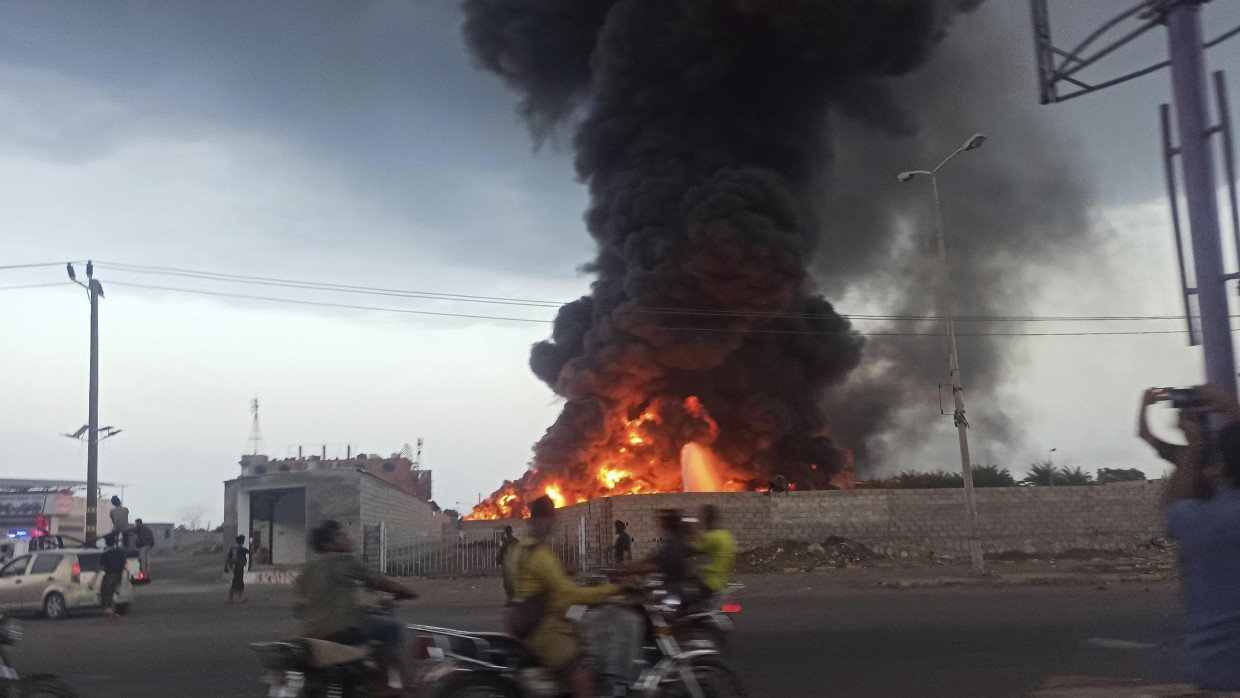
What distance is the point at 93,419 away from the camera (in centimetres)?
2380

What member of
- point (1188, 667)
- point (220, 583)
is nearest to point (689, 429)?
point (220, 583)

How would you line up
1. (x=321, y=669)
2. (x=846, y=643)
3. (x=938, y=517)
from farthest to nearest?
(x=938, y=517) < (x=846, y=643) < (x=321, y=669)

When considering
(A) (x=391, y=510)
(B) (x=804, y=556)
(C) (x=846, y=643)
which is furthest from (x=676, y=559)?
(A) (x=391, y=510)

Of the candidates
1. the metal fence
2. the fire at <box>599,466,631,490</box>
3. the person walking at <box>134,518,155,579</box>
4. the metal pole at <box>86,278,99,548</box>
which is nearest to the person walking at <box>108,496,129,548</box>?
the person walking at <box>134,518,155,579</box>

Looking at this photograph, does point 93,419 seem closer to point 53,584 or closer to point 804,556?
point 53,584

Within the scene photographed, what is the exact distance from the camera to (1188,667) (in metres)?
3.18

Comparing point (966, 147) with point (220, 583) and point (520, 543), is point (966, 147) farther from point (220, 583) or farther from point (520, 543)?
point (220, 583)

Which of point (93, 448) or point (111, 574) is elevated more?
point (93, 448)

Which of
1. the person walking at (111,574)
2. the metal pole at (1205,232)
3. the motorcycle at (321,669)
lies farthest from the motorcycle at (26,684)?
the person walking at (111,574)

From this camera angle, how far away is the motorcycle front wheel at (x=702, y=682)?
5.27m

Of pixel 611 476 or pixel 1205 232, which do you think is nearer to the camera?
pixel 1205 232

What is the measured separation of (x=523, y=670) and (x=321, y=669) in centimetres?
115

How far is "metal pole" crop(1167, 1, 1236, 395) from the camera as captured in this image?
229 inches

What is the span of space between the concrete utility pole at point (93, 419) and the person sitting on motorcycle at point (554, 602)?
21.3m
